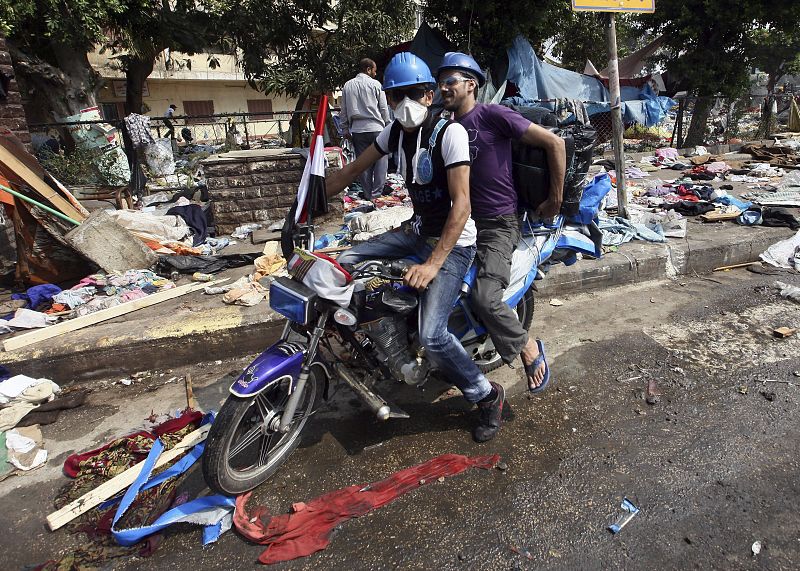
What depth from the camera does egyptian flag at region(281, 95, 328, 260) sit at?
249 cm

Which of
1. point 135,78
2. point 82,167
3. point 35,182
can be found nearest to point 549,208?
point 35,182

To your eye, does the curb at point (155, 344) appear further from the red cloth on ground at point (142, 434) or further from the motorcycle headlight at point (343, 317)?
the motorcycle headlight at point (343, 317)

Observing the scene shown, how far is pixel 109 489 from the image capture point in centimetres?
257

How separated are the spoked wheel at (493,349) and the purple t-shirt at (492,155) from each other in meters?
0.74

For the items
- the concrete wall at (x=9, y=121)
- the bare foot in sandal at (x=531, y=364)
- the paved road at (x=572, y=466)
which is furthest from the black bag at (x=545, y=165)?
the concrete wall at (x=9, y=121)

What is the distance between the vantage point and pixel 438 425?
3.06 metres

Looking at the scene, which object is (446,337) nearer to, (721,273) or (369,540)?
(369,540)

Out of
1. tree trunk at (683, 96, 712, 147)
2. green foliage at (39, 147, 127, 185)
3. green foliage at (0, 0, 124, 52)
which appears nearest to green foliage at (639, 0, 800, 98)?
tree trunk at (683, 96, 712, 147)

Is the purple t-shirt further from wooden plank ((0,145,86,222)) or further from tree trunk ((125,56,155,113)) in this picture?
tree trunk ((125,56,155,113))

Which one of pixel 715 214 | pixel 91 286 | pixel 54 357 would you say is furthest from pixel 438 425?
pixel 715 214

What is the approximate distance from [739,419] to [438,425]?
1765 millimetres

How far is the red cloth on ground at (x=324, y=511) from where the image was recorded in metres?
2.25

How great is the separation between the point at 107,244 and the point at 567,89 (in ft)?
36.5

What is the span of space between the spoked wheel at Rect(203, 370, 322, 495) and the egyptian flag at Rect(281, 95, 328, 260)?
0.77 metres
